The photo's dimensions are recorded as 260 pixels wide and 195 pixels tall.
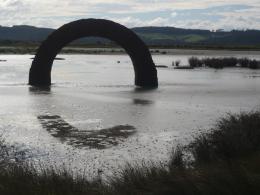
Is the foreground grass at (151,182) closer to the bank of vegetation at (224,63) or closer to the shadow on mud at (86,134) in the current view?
the shadow on mud at (86,134)

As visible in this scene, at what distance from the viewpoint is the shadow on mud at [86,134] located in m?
11.4

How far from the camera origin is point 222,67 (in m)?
39.6

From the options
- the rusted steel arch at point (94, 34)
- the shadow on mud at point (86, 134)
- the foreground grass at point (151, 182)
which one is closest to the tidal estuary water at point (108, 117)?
the shadow on mud at point (86, 134)

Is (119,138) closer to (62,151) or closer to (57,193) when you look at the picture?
(62,151)

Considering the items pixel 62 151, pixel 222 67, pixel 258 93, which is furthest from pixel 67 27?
pixel 222 67

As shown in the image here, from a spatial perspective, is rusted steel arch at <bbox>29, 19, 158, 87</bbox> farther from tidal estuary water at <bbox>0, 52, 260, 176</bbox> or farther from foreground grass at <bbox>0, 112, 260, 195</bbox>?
foreground grass at <bbox>0, 112, 260, 195</bbox>

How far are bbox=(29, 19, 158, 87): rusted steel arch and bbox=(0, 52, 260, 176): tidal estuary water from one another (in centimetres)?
66

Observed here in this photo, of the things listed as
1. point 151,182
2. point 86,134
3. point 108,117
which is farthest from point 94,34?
point 151,182

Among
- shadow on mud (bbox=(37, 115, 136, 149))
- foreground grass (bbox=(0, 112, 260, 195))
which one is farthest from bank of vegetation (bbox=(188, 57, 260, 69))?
foreground grass (bbox=(0, 112, 260, 195))

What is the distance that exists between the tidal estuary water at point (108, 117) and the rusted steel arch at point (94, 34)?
660 mm

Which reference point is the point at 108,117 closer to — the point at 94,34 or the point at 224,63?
the point at 94,34

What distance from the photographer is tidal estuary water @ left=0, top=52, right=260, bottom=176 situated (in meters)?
10.4

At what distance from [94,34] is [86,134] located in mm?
13058

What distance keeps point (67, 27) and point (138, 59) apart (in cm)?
337
